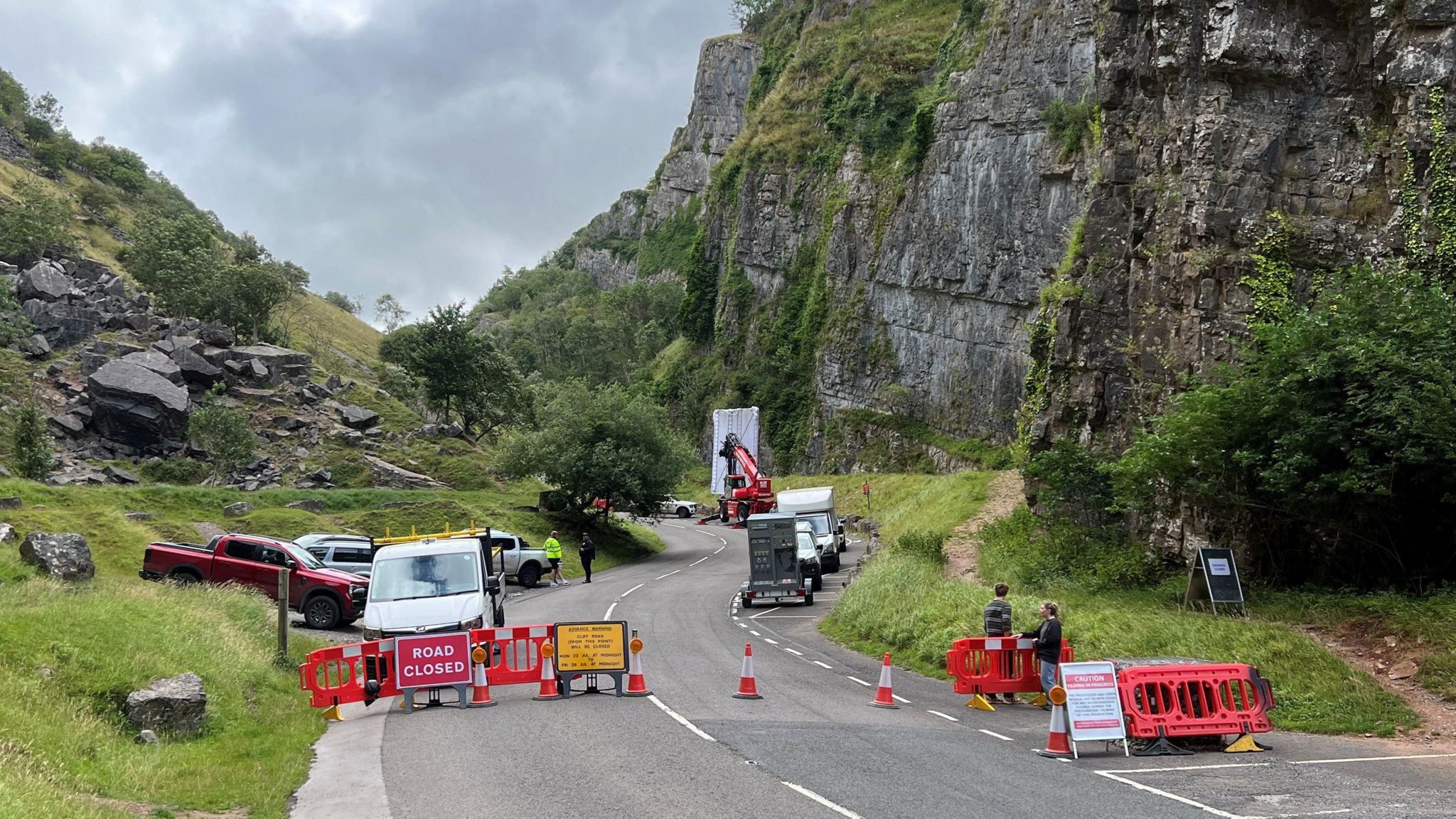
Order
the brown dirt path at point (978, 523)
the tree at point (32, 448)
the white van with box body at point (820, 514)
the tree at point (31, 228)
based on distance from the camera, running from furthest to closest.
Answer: the tree at point (31, 228), the tree at point (32, 448), the white van with box body at point (820, 514), the brown dirt path at point (978, 523)

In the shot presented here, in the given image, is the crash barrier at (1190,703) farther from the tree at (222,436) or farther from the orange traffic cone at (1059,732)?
the tree at (222,436)

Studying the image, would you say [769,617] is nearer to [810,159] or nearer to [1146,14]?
[1146,14]

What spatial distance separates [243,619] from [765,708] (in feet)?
30.4

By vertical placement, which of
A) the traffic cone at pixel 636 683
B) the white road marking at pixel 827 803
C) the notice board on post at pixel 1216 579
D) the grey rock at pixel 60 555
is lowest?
the white road marking at pixel 827 803

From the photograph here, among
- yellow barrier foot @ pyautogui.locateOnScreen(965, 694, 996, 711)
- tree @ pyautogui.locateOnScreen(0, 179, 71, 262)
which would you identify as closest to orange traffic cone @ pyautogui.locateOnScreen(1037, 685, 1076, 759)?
yellow barrier foot @ pyautogui.locateOnScreen(965, 694, 996, 711)

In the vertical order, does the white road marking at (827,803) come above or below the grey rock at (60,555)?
below

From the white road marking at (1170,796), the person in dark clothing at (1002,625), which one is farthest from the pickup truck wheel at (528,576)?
the white road marking at (1170,796)

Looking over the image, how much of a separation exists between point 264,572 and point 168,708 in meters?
11.4

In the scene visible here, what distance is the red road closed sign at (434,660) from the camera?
1382cm

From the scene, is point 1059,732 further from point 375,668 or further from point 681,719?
point 375,668

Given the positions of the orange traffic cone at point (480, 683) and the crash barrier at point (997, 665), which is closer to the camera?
the orange traffic cone at point (480, 683)

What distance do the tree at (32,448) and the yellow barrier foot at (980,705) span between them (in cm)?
3361

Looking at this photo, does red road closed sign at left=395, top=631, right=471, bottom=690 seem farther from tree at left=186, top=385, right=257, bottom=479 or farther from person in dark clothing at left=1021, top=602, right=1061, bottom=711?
tree at left=186, top=385, right=257, bottom=479

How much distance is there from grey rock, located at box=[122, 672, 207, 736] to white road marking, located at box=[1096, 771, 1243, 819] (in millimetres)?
9398
